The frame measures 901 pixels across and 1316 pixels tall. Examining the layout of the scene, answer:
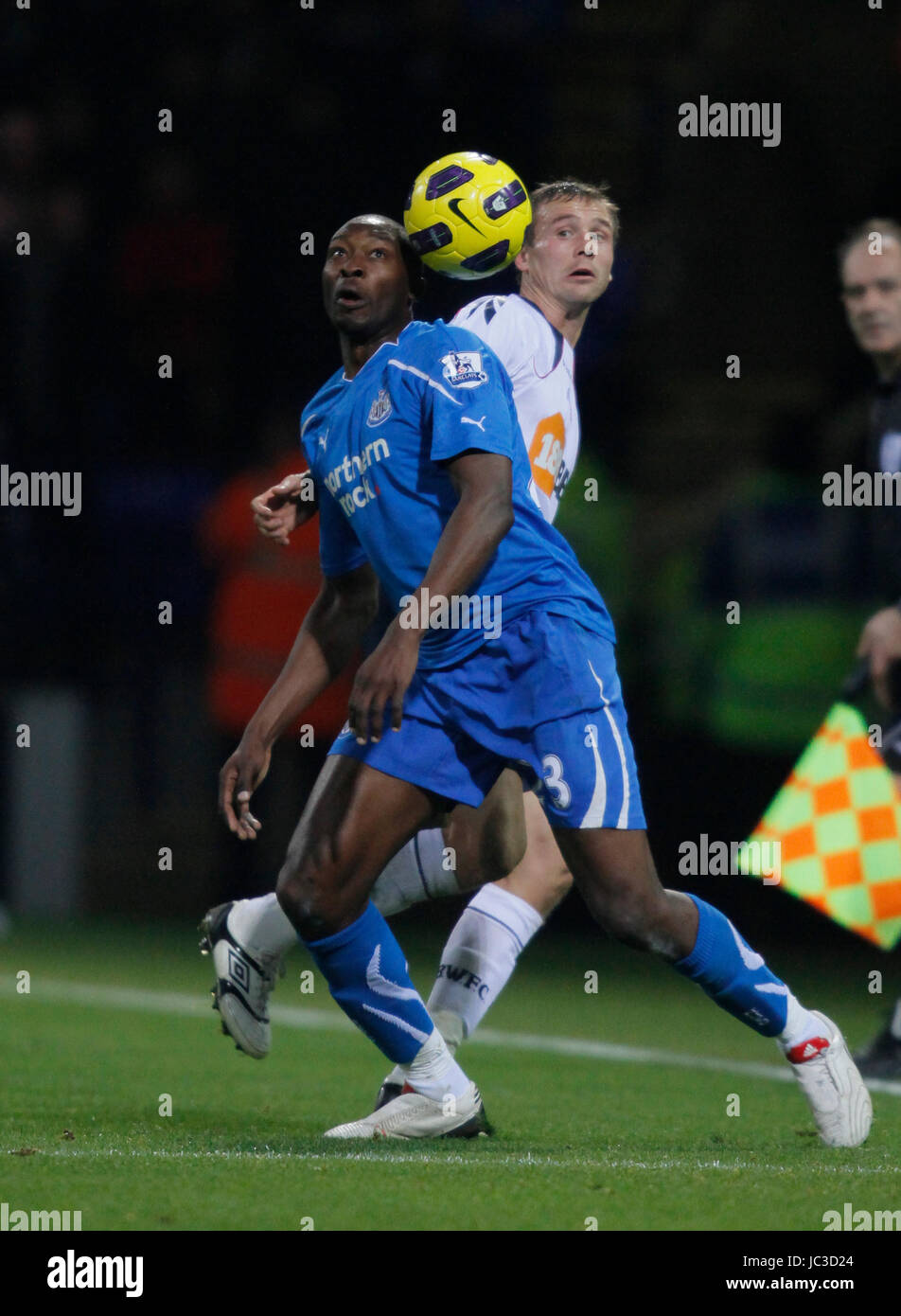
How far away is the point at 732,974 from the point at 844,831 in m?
2.78

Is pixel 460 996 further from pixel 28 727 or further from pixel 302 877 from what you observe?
pixel 28 727

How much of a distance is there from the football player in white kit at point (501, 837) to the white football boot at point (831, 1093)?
813mm

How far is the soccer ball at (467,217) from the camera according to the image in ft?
16.5

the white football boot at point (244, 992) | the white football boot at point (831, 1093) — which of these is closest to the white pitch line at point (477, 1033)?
the white football boot at point (831, 1093)

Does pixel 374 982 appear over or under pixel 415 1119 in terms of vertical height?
over

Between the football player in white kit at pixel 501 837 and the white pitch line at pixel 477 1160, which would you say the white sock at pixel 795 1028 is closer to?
the white pitch line at pixel 477 1160

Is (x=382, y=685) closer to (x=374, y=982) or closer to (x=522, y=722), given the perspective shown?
(x=522, y=722)

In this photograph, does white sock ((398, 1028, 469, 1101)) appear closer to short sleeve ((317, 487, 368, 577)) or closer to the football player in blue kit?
the football player in blue kit

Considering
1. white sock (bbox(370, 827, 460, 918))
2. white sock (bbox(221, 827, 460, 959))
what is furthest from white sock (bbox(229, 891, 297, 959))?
white sock (bbox(370, 827, 460, 918))

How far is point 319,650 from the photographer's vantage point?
5.12 m

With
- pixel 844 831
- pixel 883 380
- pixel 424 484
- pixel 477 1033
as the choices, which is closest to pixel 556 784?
pixel 424 484

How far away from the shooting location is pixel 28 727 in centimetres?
1127

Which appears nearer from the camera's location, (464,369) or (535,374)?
(464,369)
